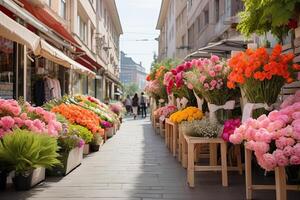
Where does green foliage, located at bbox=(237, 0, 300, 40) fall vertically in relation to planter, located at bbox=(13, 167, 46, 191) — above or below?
above

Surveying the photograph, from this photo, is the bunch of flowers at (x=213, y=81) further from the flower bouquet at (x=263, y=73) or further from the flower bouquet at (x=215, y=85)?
the flower bouquet at (x=263, y=73)

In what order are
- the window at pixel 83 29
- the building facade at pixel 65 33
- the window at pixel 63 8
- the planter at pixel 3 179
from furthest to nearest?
1. the window at pixel 83 29
2. the window at pixel 63 8
3. the building facade at pixel 65 33
4. the planter at pixel 3 179

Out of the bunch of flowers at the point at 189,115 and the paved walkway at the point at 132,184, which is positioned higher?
the bunch of flowers at the point at 189,115

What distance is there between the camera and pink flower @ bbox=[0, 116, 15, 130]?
239 inches

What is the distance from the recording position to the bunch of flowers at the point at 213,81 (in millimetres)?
6812

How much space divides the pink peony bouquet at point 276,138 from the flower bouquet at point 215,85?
6.50ft

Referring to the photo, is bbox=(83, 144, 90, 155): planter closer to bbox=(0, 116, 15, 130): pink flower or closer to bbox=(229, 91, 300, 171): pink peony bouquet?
bbox=(0, 116, 15, 130): pink flower

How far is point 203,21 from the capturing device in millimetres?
26047

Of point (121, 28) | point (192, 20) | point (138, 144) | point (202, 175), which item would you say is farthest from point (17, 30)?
point (121, 28)

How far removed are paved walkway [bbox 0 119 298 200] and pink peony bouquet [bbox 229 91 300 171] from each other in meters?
1.14

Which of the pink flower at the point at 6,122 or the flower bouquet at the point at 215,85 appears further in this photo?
the flower bouquet at the point at 215,85

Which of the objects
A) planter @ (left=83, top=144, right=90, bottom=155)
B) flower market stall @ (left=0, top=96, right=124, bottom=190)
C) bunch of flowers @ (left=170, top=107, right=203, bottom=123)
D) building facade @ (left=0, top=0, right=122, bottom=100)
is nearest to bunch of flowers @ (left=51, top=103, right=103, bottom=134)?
planter @ (left=83, top=144, right=90, bottom=155)

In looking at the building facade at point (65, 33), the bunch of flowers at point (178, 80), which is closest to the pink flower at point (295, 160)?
the bunch of flowers at point (178, 80)

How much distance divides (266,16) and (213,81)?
160cm
